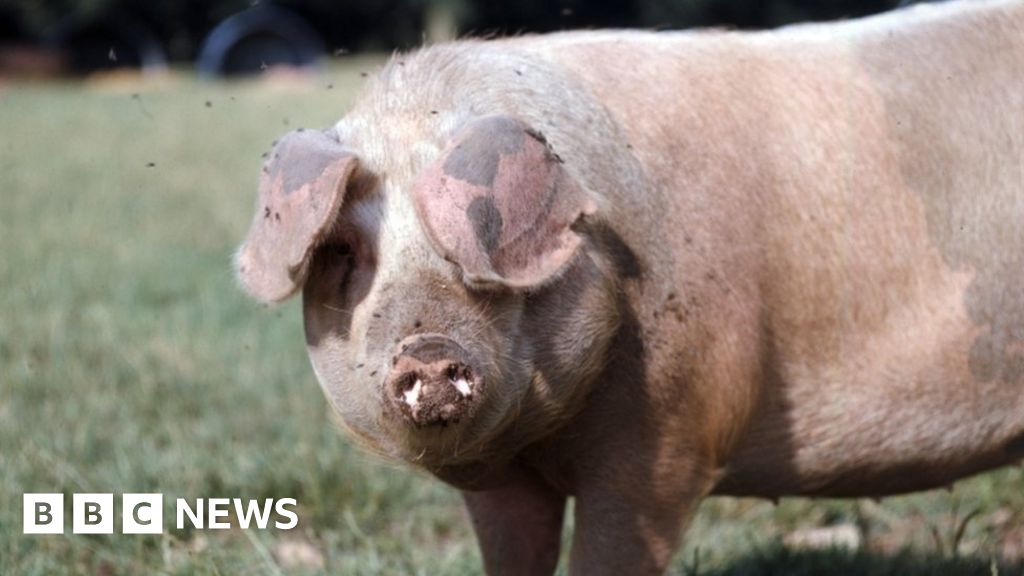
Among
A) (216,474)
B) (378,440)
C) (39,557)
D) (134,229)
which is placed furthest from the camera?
(134,229)

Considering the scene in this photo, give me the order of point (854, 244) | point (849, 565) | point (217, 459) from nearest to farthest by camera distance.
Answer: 1. point (854, 244)
2. point (849, 565)
3. point (217, 459)

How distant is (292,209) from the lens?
9.55 ft

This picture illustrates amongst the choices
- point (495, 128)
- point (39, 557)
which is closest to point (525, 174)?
point (495, 128)

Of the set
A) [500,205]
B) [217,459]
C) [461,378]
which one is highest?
[500,205]

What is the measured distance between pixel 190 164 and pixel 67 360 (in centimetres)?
944

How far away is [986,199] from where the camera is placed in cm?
347

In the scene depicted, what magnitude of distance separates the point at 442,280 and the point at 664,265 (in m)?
0.62

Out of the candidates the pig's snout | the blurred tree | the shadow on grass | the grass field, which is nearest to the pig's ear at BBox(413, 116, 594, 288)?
the pig's snout

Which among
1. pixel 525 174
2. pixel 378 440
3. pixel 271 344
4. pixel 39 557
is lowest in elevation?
pixel 271 344

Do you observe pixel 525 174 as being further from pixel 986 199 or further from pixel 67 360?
pixel 67 360

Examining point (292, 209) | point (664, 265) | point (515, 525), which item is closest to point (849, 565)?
point (515, 525)

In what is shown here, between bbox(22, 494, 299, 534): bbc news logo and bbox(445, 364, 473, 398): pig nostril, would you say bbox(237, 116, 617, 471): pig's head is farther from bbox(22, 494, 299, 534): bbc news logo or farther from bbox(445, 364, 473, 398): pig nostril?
bbox(22, 494, 299, 534): bbc news logo

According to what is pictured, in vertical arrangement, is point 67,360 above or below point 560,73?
below

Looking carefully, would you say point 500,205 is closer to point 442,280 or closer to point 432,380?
point 442,280
